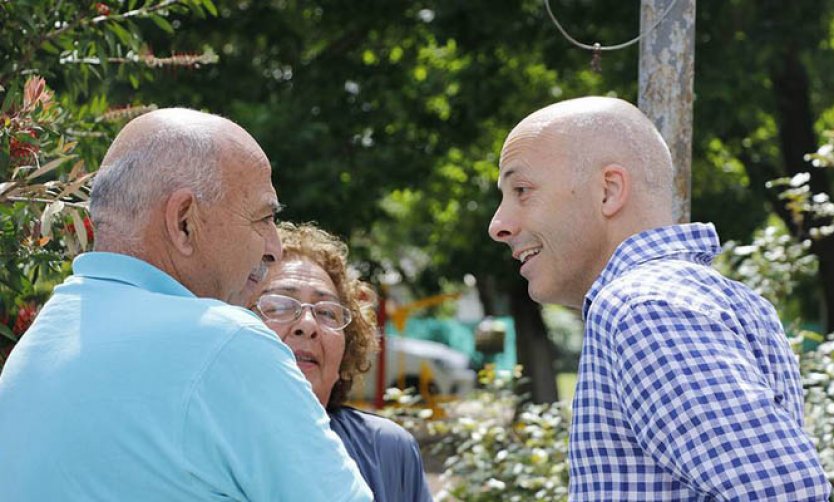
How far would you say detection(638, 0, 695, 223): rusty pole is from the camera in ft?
13.1

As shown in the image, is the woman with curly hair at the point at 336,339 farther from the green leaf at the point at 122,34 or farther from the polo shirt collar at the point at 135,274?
the polo shirt collar at the point at 135,274

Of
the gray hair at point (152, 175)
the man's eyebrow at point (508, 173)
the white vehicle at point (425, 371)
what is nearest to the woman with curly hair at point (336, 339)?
the man's eyebrow at point (508, 173)

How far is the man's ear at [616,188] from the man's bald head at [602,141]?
0.01 metres

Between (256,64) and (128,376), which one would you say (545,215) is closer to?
(128,376)

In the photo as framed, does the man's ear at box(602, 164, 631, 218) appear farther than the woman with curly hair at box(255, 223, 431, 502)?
No

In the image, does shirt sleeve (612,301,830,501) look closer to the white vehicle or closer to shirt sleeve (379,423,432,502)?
shirt sleeve (379,423,432,502)

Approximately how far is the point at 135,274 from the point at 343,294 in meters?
1.91

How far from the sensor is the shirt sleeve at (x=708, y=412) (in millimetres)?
1880

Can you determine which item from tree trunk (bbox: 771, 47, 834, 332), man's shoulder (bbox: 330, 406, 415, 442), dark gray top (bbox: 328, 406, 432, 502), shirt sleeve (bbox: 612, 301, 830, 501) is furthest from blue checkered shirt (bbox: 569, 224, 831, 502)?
tree trunk (bbox: 771, 47, 834, 332)

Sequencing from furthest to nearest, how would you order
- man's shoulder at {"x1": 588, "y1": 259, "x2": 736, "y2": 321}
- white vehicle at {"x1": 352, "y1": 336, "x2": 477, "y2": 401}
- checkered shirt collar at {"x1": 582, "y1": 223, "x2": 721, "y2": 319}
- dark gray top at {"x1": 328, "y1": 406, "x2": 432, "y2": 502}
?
white vehicle at {"x1": 352, "y1": 336, "x2": 477, "y2": 401} < dark gray top at {"x1": 328, "y1": 406, "x2": 432, "y2": 502} < checkered shirt collar at {"x1": 582, "y1": 223, "x2": 721, "y2": 319} < man's shoulder at {"x1": 588, "y1": 259, "x2": 736, "y2": 321}

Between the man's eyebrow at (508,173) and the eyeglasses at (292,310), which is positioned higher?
the man's eyebrow at (508,173)

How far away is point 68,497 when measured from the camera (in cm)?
171

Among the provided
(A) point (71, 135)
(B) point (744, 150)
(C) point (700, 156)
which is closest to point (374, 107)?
(C) point (700, 156)

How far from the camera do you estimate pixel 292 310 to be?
3580mm
